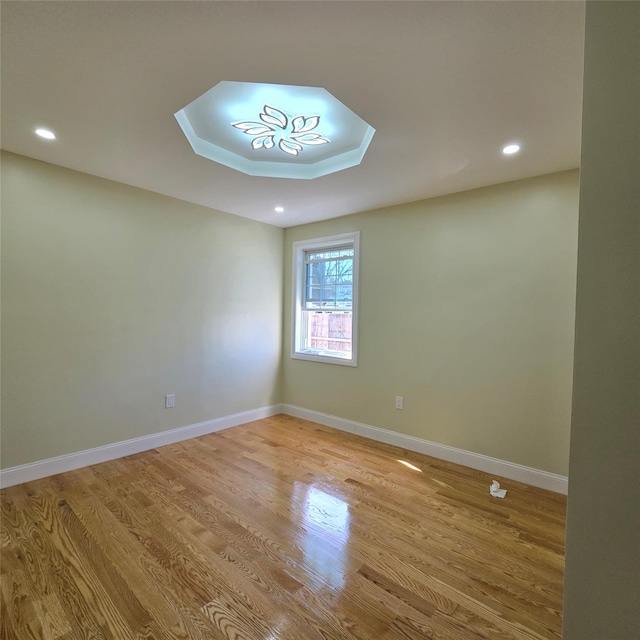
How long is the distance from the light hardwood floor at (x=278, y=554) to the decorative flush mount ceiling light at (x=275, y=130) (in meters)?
2.44

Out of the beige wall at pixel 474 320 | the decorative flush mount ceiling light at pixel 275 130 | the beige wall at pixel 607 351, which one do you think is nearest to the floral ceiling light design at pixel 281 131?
the decorative flush mount ceiling light at pixel 275 130

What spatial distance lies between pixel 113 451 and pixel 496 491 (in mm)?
3171

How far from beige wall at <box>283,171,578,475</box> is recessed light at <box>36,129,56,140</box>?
2.59 meters

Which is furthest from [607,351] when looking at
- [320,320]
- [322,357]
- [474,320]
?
[320,320]

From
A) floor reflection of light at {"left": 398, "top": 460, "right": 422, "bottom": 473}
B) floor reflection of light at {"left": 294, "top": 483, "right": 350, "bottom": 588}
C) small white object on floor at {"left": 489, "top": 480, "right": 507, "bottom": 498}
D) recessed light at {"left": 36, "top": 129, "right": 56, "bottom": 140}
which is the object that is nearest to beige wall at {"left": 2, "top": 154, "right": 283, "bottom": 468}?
recessed light at {"left": 36, "top": 129, "right": 56, "bottom": 140}

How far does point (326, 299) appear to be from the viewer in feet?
13.3

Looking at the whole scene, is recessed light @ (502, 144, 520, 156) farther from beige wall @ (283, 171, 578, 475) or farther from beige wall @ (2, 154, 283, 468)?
beige wall @ (2, 154, 283, 468)

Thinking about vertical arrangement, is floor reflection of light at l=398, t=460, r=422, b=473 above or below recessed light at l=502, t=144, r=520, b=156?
below

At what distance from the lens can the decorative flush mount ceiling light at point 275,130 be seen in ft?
6.06

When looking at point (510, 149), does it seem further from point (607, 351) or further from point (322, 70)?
point (607, 351)

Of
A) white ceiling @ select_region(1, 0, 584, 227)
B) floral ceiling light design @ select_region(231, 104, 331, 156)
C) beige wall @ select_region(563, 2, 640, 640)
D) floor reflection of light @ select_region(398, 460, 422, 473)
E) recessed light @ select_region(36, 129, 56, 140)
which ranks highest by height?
floral ceiling light design @ select_region(231, 104, 331, 156)

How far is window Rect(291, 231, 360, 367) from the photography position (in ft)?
12.2

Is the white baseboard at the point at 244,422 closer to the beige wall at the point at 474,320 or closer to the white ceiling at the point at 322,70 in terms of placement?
the beige wall at the point at 474,320

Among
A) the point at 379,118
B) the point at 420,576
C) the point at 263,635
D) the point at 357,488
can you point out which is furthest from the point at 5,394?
the point at 379,118
